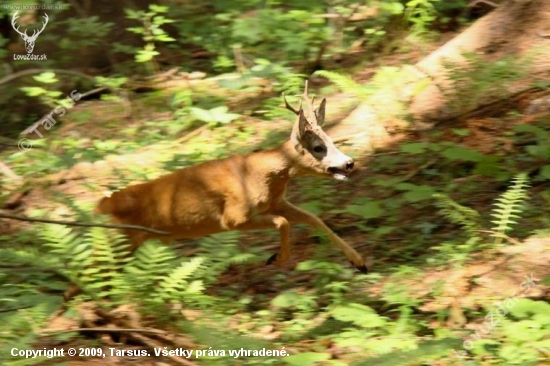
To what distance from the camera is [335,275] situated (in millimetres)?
7059

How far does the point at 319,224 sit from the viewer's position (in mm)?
7344

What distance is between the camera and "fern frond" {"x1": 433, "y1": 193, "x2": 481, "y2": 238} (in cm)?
707

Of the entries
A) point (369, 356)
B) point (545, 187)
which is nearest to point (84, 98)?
point (545, 187)

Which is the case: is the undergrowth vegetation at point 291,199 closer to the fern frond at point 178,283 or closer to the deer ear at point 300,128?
the fern frond at point 178,283

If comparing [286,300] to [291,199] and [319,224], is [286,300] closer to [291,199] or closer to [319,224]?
[319,224]

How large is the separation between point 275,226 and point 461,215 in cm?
154

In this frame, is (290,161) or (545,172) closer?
(290,161)

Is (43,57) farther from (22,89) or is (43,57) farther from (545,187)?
(545,187)

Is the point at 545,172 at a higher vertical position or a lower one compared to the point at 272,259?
higher

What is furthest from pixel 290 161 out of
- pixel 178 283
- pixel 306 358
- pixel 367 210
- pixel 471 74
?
pixel 471 74

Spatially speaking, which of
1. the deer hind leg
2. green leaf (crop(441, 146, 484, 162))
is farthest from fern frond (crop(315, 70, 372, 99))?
the deer hind leg

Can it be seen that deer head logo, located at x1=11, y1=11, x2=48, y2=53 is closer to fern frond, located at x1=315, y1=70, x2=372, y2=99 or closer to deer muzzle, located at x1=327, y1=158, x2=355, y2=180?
fern frond, located at x1=315, y1=70, x2=372, y2=99

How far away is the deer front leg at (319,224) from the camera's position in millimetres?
7074

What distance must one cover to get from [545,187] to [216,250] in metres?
3.18
